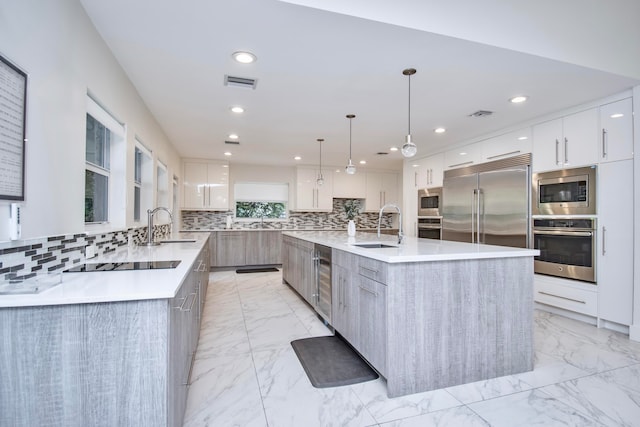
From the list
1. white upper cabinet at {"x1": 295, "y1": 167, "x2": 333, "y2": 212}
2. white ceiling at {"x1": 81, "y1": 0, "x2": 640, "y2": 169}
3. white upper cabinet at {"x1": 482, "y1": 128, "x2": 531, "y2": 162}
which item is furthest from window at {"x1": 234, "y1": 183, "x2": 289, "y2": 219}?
white upper cabinet at {"x1": 482, "y1": 128, "x2": 531, "y2": 162}

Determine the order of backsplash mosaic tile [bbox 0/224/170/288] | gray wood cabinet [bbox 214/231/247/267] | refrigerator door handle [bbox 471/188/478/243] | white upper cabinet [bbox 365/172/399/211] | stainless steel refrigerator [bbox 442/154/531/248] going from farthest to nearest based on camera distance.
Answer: white upper cabinet [bbox 365/172/399/211]
gray wood cabinet [bbox 214/231/247/267]
refrigerator door handle [bbox 471/188/478/243]
stainless steel refrigerator [bbox 442/154/531/248]
backsplash mosaic tile [bbox 0/224/170/288]

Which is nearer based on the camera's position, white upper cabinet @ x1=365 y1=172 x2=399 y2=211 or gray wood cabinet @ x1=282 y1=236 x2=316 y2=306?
gray wood cabinet @ x1=282 y1=236 x2=316 y2=306

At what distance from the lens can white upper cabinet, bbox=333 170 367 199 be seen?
7672 mm

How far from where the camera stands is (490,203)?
455cm

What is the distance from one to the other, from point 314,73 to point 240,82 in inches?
27.2

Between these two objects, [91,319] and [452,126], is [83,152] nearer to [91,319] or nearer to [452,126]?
[91,319]

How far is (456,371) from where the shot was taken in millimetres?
2197

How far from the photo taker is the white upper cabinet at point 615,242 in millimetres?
3121

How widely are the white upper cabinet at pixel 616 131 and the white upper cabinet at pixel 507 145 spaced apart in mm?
811

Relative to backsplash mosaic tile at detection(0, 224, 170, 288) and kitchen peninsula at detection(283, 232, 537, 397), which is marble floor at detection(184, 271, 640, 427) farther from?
backsplash mosaic tile at detection(0, 224, 170, 288)

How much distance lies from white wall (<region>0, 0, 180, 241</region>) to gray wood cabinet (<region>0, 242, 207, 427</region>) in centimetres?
43

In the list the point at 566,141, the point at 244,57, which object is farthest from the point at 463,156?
the point at 244,57

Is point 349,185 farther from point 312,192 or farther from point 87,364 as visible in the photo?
point 87,364

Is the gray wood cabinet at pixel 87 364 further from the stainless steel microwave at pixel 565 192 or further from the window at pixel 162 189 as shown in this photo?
the stainless steel microwave at pixel 565 192
